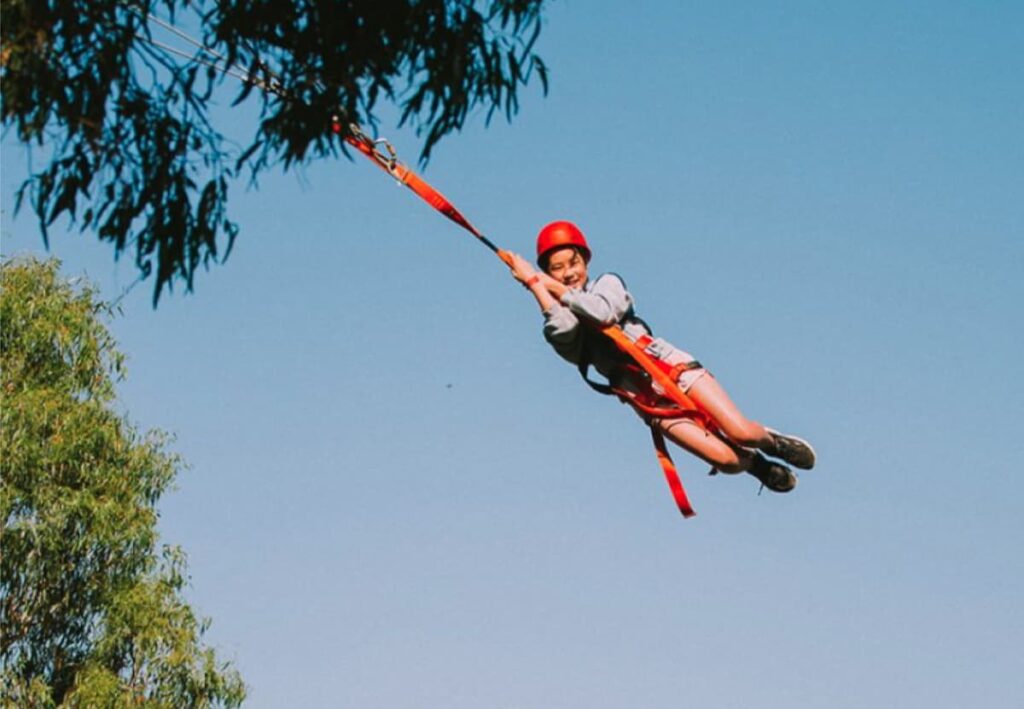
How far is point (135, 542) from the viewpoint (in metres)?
16.4

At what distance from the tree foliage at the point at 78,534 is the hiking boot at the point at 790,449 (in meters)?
10.4

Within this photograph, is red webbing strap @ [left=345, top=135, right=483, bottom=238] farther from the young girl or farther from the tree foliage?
the tree foliage

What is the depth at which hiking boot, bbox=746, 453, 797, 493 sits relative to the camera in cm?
684

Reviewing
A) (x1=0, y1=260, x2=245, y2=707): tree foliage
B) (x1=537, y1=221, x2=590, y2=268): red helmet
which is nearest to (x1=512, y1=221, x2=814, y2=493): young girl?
(x1=537, y1=221, x2=590, y2=268): red helmet

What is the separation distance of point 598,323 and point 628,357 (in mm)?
308

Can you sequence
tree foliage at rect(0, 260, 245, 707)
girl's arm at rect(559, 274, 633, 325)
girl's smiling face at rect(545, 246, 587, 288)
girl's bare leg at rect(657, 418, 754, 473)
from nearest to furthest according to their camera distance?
girl's arm at rect(559, 274, 633, 325) < girl's bare leg at rect(657, 418, 754, 473) < girl's smiling face at rect(545, 246, 587, 288) < tree foliage at rect(0, 260, 245, 707)

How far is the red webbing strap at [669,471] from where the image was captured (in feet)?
22.2

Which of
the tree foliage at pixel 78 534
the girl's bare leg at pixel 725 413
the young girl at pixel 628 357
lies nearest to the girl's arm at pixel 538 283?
the young girl at pixel 628 357

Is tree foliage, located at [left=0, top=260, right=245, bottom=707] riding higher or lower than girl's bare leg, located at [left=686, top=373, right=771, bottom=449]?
higher

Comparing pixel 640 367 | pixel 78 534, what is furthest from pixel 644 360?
pixel 78 534

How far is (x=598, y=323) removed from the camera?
6516mm

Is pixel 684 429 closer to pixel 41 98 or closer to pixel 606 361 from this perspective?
pixel 606 361

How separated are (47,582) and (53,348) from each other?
2282mm

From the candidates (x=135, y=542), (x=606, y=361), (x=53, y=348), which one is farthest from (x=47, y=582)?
(x=606, y=361)
